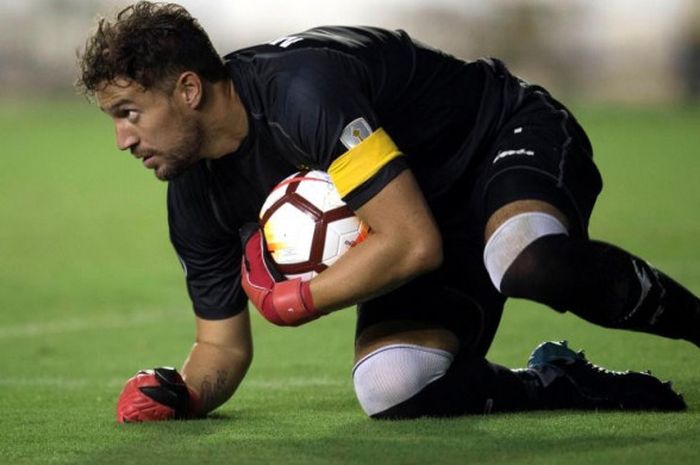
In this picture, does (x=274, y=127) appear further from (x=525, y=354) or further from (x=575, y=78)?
(x=575, y=78)

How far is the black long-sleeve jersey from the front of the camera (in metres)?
4.86

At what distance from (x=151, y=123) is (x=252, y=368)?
2199 mm

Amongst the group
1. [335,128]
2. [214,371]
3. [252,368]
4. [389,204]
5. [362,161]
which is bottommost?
[214,371]

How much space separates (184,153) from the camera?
5.11m

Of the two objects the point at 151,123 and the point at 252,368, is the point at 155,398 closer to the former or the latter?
the point at 151,123

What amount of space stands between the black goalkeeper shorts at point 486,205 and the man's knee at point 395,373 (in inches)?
6.8

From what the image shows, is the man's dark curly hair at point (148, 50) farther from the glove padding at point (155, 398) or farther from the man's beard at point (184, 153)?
the glove padding at point (155, 398)

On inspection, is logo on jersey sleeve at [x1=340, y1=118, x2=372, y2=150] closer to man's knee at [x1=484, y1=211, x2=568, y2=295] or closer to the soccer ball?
the soccer ball

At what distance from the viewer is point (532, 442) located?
467cm

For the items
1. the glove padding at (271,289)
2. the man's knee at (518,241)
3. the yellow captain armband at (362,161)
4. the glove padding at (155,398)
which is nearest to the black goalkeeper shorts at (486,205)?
the man's knee at (518,241)

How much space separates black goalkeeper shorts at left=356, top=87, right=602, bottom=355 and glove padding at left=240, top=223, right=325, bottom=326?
61cm

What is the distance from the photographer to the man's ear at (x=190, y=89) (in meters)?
5.03

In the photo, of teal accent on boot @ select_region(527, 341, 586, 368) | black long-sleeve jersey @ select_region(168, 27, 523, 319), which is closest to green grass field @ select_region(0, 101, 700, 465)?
teal accent on boot @ select_region(527, 341, 586, 368)

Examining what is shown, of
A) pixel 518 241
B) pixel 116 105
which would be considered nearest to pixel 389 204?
pixel 518 241
